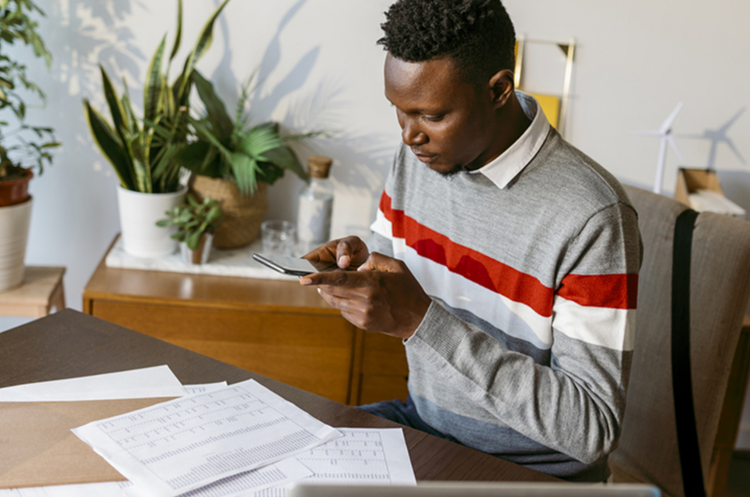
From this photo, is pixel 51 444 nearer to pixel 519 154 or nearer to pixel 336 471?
pixel 336 471

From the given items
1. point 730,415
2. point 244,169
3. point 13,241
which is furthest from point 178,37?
point 730,415

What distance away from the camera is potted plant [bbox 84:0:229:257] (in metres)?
1.80

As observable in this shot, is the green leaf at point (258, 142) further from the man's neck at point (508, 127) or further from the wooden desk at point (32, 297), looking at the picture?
the man's neck at point (508, 127)

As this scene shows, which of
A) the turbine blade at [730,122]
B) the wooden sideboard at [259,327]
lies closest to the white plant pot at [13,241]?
the wooden sideboard at [259,327]

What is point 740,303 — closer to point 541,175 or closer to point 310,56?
point 541,175

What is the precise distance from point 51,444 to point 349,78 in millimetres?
1484

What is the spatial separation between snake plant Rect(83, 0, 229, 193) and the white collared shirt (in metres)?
1.01

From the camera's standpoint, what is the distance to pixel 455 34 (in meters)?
0.94

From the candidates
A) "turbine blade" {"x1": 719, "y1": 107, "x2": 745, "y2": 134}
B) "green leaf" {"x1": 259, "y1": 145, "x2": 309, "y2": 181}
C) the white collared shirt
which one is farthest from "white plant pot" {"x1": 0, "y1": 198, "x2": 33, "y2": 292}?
"turbine blade" {"x1": 719, "y1": 107, "x2": 745, "y2": 134}

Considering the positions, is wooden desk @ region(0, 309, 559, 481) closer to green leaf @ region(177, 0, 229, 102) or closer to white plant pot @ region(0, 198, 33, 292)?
white plant pot @ region(0, 198, 33, 292)

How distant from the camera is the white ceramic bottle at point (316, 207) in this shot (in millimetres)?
1952

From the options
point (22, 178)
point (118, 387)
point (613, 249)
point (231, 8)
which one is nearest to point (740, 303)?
A: point (613, 249)

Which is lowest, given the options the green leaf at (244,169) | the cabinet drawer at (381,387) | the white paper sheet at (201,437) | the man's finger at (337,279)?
the cabinet drawer at (381,387)

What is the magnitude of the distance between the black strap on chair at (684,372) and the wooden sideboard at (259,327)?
2.34ft
